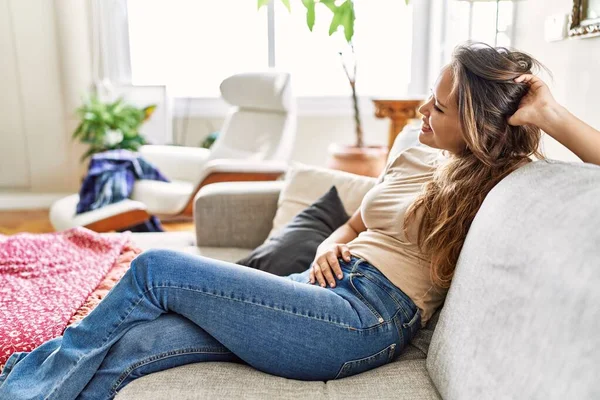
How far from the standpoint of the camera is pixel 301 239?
5.98 ft

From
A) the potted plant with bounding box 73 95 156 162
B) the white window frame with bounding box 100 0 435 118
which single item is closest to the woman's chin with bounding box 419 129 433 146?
the potted plant with bounding box 73 95 156 162

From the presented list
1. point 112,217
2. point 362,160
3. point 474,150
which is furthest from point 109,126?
point 474,150

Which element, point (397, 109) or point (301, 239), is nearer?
point (301, 239)

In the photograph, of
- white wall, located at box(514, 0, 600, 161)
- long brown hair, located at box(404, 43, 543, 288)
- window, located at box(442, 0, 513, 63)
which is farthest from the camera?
window, located at box(442, 0, 513, 63)

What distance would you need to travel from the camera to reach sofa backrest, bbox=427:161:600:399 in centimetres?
75

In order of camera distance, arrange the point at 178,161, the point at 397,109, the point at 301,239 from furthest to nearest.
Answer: the point at 178,161 < the point at 397,109 < the point at 301,239

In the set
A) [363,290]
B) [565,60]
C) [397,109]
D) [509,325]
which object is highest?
[565,60]

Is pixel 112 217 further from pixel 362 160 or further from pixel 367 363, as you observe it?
pixel 367 363

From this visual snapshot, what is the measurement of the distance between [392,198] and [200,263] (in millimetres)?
475

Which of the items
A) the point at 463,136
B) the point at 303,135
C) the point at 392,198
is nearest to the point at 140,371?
the point at 392,198

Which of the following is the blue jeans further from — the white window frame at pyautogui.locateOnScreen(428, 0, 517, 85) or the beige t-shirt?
the white window frame at pyautogui.locateOnScreen(428, 0, 517, 85)

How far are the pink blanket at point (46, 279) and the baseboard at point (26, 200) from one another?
257cm

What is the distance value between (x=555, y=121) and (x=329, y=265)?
58cm

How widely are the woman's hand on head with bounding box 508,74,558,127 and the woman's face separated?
0.13 metres
